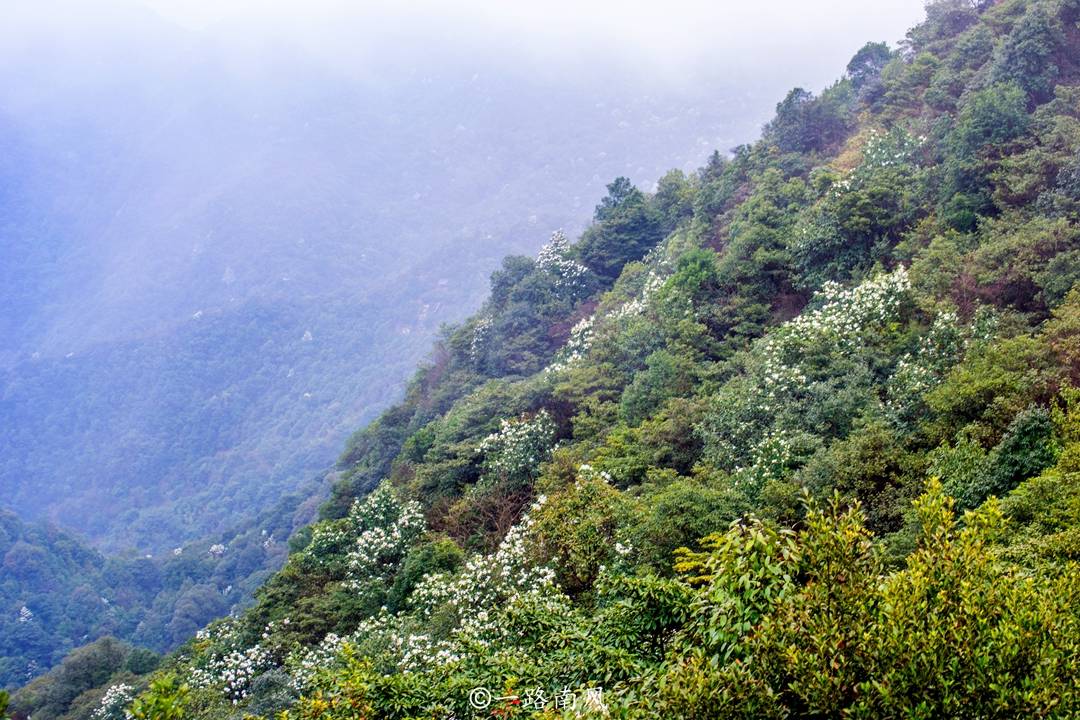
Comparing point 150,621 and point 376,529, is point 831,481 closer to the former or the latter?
point 376,529

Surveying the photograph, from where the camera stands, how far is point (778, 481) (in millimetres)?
12820

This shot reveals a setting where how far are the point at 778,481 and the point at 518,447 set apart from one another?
32.4ft

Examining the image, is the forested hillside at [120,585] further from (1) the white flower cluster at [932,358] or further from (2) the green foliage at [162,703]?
(2) the green foliage at [162,703]

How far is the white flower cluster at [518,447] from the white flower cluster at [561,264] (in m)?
14.8

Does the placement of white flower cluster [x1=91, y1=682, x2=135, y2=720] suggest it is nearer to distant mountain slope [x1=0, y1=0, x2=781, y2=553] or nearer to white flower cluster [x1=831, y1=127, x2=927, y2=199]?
white flower cluster [x1=831, y1=127, x2=927, y2=199]

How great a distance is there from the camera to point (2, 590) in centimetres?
5778

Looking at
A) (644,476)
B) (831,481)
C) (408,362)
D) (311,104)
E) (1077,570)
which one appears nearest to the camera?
(1077,570)

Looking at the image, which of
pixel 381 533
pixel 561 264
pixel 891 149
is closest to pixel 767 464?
pixel 381 533

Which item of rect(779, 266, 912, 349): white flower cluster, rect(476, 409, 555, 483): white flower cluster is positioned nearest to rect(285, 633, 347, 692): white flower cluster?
rect(476, 409, 555, 483): white flower cluster

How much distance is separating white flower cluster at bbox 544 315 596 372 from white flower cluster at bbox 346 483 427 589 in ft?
25.4

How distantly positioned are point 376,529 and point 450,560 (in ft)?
11.8

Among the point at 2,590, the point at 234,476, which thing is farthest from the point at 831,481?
the point at 234,476

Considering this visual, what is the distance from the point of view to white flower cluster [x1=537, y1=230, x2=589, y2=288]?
36.7 meters

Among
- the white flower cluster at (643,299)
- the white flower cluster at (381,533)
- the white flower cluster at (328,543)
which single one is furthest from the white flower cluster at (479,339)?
the white flower cluster at (328,543)
